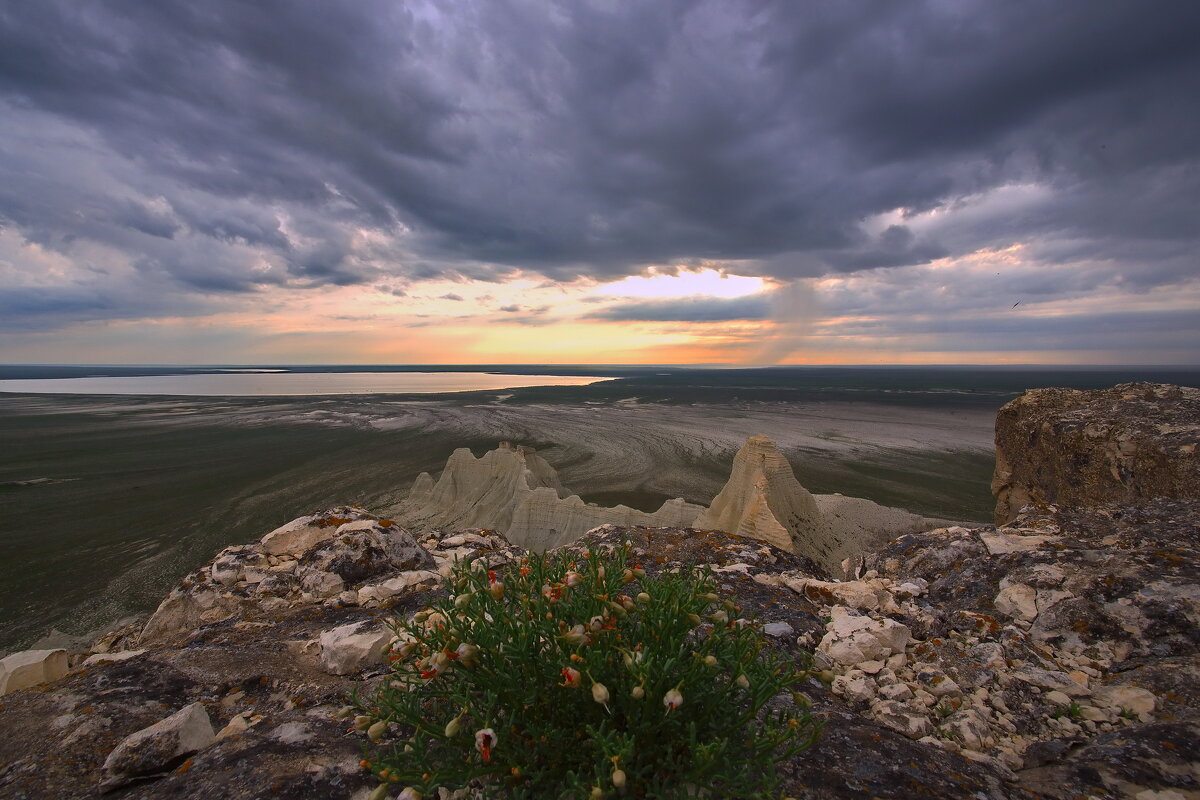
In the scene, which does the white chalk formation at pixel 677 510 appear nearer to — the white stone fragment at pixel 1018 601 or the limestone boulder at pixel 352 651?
the white stone fragment at pixel 1018 601

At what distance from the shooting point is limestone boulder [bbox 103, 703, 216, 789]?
1931mm

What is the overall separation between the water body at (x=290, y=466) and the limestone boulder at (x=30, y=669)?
14509mm

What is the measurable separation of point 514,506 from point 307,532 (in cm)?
1528

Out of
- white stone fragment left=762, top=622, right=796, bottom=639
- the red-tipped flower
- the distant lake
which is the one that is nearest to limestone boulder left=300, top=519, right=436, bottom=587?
white stone fragment left=762, top=622, right=796, bottom=639

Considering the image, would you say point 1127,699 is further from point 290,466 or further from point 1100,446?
point 290,466

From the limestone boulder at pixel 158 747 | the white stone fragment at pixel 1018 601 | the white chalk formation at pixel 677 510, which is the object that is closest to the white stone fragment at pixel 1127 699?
the white stone fragment at pixel 1018 601

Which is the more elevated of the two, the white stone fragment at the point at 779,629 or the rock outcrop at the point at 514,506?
the white stone fragment at the point at 779,629

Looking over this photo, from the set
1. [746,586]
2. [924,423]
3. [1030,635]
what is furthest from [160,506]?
[924,423]

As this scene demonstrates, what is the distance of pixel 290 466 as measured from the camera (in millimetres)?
32031

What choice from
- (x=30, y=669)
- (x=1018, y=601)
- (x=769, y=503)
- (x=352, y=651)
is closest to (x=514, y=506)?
(x=769, y=503)

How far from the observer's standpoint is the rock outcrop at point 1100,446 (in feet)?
21.2

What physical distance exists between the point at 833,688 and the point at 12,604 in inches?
862

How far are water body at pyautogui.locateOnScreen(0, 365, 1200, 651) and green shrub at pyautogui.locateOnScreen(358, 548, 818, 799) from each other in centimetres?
→ 1811

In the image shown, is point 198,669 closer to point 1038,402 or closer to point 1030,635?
point 1030,635
